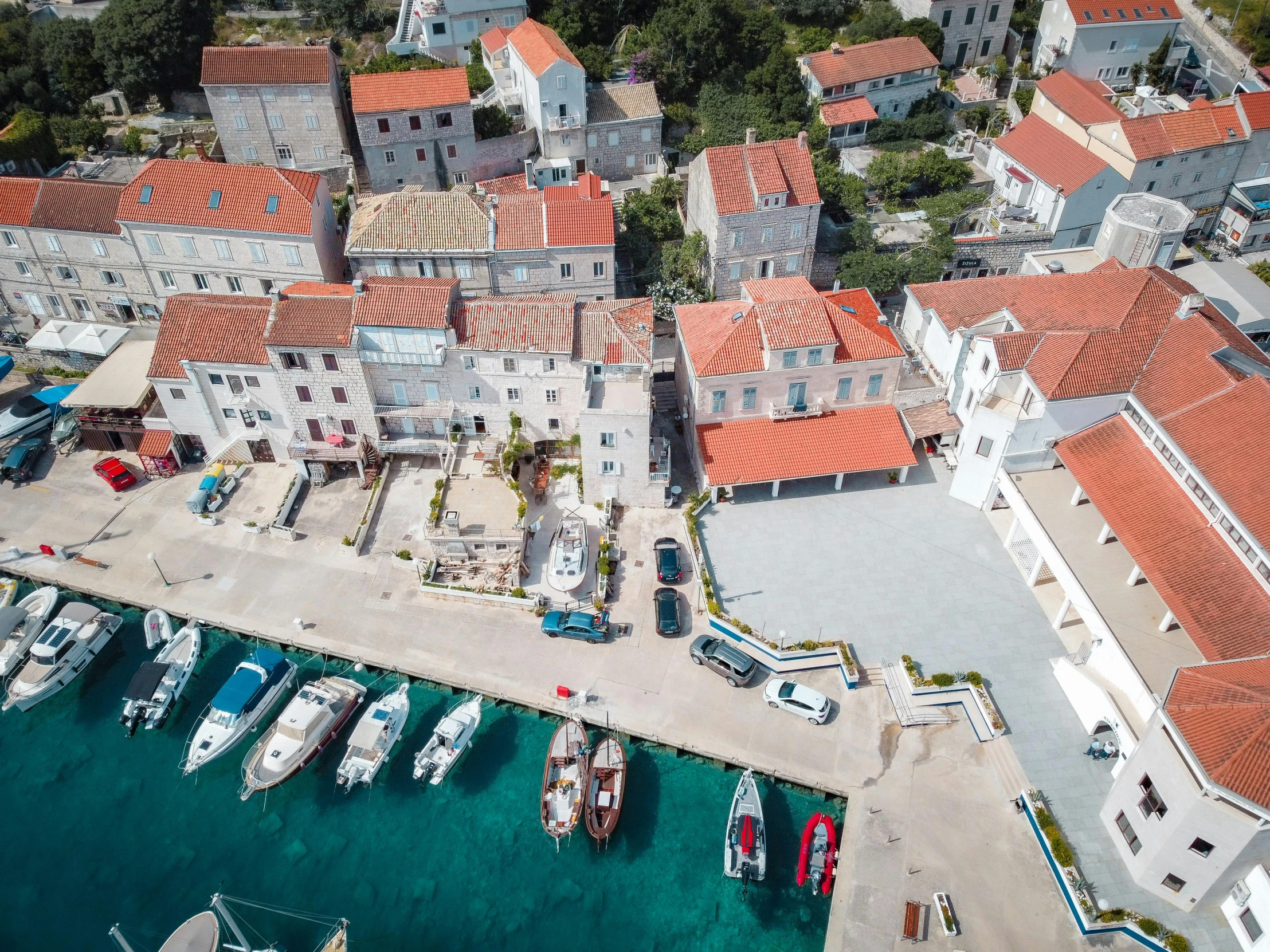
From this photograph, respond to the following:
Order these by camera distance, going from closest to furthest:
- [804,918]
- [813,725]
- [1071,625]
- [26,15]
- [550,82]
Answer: [804,918], [813,725], [1071,625], [550,82], [26,15]

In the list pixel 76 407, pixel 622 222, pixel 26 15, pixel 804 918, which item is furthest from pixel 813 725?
pixel 26 15

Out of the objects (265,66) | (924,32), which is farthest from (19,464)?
(924,32)

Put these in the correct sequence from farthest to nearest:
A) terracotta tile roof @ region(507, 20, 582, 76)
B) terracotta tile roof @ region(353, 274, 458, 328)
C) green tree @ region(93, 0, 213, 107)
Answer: green tree @ region(93, 0, 213, 107), terracotta tile roof @ region(507, 20, 582, 76), terracotta tile roof @ region(353, 274, 458, 328)

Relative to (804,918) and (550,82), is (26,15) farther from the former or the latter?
(804,918)

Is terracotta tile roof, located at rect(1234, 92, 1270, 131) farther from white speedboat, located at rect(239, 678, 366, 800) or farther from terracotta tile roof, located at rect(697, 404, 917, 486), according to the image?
white speedboat, located at rect(239, 678, 366, 800)

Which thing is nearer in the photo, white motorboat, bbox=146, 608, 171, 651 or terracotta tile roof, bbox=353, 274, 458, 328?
white motorboat, bbox=146, 608, 171, 651

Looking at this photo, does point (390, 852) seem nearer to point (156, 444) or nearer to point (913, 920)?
point (913, 920)

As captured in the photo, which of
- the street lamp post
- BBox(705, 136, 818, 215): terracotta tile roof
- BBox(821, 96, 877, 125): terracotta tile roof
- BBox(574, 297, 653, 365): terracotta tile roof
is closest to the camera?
the street lamp post

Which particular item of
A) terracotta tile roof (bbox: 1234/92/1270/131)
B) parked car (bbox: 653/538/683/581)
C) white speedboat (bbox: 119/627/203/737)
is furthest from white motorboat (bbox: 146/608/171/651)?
terracotta tile roof (bbox: 1234/92/1270/131)
